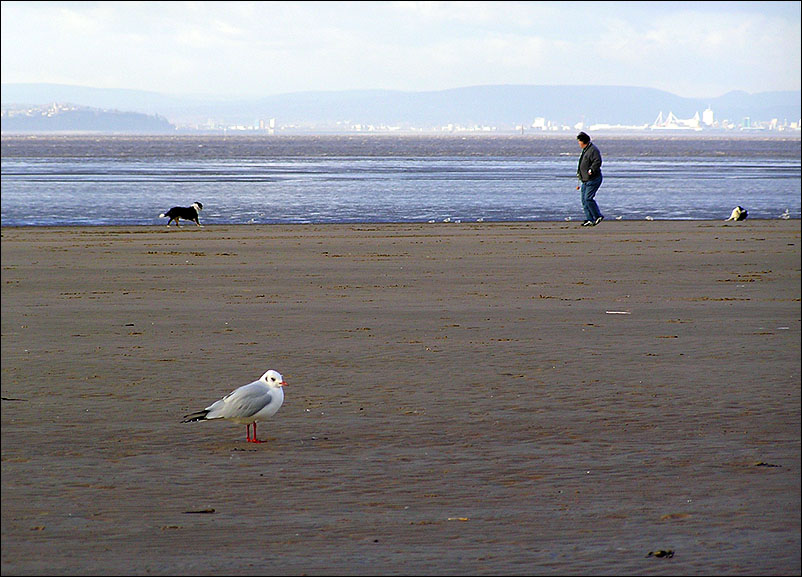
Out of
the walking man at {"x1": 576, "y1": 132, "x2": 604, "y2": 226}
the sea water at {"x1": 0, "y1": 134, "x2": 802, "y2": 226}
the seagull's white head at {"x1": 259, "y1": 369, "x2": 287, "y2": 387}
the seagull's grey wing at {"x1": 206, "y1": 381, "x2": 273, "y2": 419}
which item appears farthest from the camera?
the sea water at {"x1": 0, "y1": 134, "x2": 802, "y2": 226}

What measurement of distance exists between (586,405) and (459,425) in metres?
0.97

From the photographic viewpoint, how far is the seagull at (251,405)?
6336 millimetres

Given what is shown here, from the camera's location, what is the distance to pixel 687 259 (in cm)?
1655

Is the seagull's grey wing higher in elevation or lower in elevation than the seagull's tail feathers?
higher

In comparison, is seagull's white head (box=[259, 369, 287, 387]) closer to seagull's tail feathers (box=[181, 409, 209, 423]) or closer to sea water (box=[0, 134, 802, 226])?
seagull's tail feathers (box=[181, 409, 209, 423])

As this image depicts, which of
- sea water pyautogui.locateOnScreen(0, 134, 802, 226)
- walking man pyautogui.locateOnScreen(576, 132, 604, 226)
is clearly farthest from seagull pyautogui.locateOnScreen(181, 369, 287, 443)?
sea water pyautogui.locateOnScreen(0, 134, 802, 226)

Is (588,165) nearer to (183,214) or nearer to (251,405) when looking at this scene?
(183,214)

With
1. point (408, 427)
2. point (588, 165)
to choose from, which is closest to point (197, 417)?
point (408, 427)

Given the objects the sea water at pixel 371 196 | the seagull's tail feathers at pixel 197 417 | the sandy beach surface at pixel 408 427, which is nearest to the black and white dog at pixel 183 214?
the sea water at pixel 371 196

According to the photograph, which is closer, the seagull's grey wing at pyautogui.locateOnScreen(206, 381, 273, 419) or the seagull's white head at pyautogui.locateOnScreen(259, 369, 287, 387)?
the seagull's grey wing at pyautogui.locateOnScreen(206, 381, 273, 419)

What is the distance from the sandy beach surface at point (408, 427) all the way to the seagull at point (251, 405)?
154mm

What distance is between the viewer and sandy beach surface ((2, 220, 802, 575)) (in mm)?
4633

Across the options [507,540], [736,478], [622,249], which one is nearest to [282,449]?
[507,540]

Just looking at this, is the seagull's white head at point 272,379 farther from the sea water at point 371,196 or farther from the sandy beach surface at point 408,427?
the sea water at point 371,196
